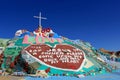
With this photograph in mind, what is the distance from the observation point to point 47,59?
28.3m

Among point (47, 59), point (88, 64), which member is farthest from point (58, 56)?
point (88, 64)

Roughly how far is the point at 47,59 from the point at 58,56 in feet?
4.72

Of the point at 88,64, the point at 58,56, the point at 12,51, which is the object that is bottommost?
the point at 88,64

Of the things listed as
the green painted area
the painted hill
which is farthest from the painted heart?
the green painted area

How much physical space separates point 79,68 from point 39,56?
15.6 ft

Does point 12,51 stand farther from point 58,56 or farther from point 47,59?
point 58,56

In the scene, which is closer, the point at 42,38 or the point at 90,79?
the point at 90,79

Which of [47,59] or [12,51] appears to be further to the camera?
[12,51]

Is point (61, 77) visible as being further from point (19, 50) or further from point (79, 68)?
point (19, 50)

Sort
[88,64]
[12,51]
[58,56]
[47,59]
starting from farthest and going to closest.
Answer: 1. [12,51]
2. [88,64]
3. [58,56]
4. [47,59]

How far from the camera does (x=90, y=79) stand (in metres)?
25.0

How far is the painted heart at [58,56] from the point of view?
91.9 feet

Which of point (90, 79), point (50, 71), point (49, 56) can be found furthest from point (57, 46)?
point (90, 79)

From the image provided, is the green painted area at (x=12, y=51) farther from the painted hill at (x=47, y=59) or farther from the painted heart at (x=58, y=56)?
the painted heart at (x=58, y=56)
